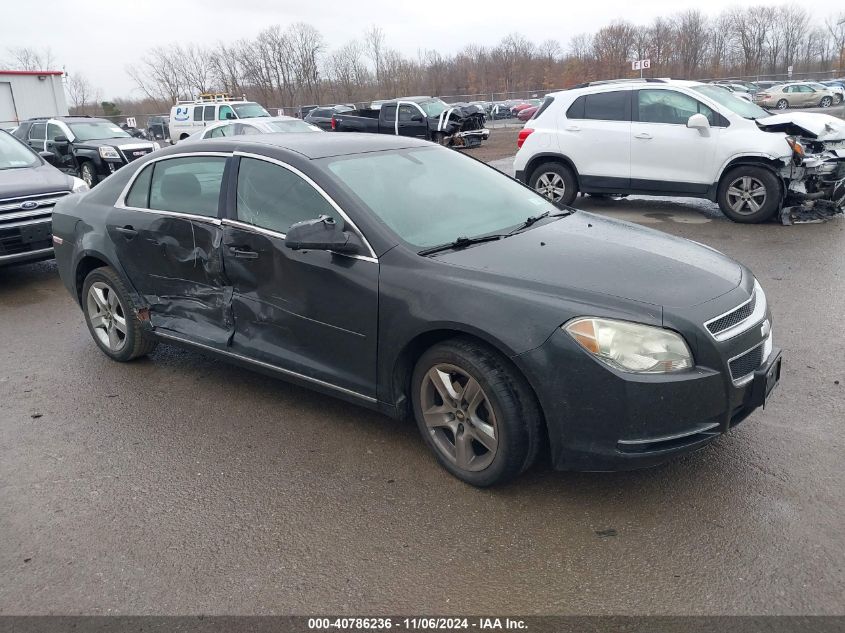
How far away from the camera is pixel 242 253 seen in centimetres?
410

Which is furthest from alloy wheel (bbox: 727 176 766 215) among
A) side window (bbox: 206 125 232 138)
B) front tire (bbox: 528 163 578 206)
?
side window (bbox: 206 125 232 138)

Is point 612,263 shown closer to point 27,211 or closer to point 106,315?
point 106,315

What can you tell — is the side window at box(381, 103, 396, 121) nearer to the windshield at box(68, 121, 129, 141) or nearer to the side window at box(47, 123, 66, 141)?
the windshield at box(68, 121, 129, 141)

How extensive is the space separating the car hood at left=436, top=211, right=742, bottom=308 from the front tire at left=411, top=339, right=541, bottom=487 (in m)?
0.44

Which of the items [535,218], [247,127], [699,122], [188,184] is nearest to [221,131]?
[247,127]

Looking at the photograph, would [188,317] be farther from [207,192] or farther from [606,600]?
[606,600]

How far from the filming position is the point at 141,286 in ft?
15.9

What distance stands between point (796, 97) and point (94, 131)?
128ft

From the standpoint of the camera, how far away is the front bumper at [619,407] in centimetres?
291

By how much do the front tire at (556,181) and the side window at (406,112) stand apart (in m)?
13.6

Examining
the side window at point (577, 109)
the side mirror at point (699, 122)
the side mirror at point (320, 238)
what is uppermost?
the side window at point (577, 109)

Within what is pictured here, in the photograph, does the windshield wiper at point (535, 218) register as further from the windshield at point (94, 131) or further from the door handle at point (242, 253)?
the windshield at point (94, 131)

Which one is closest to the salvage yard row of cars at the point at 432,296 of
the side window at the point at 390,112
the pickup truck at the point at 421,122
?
the pickup truck at the point at 421,122

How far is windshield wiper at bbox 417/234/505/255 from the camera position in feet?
11.7
